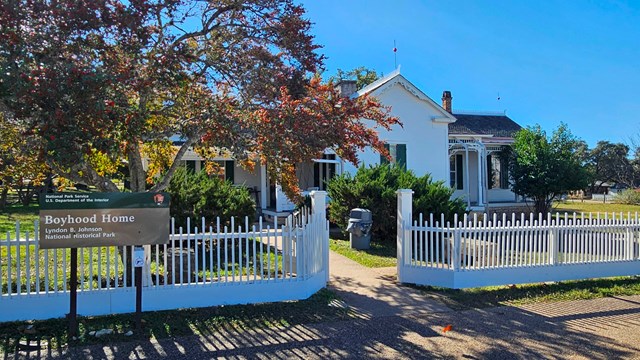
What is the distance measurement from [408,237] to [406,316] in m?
1.82

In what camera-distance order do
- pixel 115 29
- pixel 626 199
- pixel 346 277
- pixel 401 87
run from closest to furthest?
pixel 115 29 < pixel 346 277 < pixel 401 87 < pixel 626 199

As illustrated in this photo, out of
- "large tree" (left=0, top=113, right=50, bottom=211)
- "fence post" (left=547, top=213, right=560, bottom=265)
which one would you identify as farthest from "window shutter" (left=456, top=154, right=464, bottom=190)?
"large tree" (left=0, top=113, right=50, bottom=211)

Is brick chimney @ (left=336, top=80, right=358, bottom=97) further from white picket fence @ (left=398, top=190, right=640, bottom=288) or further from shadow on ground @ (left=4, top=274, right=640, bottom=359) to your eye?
shadow on ground @ (left=4, top=274, right=640, bottom=359)

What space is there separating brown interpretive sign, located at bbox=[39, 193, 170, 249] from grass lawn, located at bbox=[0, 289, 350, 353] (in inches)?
39.7

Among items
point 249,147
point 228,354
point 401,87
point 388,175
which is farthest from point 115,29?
point 401,87

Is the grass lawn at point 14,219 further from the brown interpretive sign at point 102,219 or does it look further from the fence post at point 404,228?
the fence post at point 404,228

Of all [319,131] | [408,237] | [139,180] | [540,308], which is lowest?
[540,308]

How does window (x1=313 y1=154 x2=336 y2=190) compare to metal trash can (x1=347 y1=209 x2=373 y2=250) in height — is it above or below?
above

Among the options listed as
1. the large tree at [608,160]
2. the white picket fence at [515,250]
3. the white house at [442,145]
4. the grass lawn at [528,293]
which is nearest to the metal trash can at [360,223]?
the white picket fence at [515,250]

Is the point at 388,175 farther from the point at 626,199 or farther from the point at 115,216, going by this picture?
the point at 626,199

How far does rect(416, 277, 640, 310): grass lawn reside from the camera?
695cm

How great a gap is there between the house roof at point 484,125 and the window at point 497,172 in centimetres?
118

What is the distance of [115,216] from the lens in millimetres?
5398

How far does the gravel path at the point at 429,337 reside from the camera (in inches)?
191
